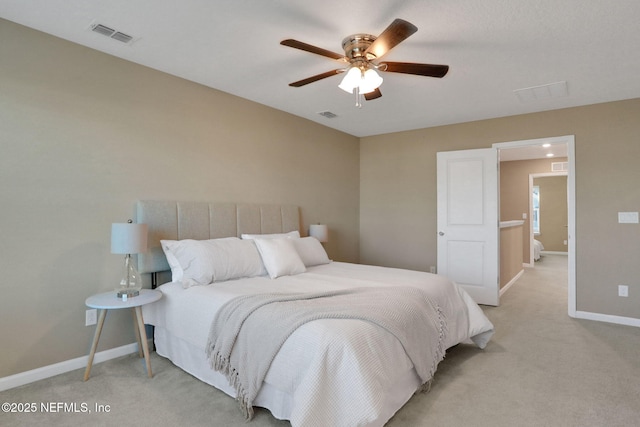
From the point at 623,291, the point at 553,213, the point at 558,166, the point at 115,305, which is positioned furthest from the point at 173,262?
the point at 553,213

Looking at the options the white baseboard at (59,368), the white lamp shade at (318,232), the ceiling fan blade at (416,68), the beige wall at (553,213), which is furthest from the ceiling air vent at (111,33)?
the beige wall at (553,213)

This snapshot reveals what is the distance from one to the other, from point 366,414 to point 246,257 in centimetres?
185

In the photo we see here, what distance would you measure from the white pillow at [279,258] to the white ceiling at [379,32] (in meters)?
1.61

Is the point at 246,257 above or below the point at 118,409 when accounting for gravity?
above

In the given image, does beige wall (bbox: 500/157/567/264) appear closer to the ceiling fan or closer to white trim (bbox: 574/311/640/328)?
white trim (bbox: 574/311/640/328)

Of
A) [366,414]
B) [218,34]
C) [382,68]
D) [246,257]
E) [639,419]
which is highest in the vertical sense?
[218,34]

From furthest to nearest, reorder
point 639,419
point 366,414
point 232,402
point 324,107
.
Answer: point 324,107
point 232,402
point 639,419
point 366,414

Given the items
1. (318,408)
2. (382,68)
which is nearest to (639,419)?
(318,408)

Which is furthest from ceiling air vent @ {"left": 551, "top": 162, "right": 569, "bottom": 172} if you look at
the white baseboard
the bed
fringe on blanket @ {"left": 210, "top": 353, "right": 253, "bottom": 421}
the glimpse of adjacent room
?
the white baseboard

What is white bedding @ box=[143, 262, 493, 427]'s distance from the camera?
1604mm

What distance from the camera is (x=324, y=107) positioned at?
13.8 feet

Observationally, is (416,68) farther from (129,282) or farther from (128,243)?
(129,282)

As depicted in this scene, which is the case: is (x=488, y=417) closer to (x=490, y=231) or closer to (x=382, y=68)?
(x=382, y=68)

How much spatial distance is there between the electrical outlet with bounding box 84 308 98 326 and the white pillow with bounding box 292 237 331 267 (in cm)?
185
